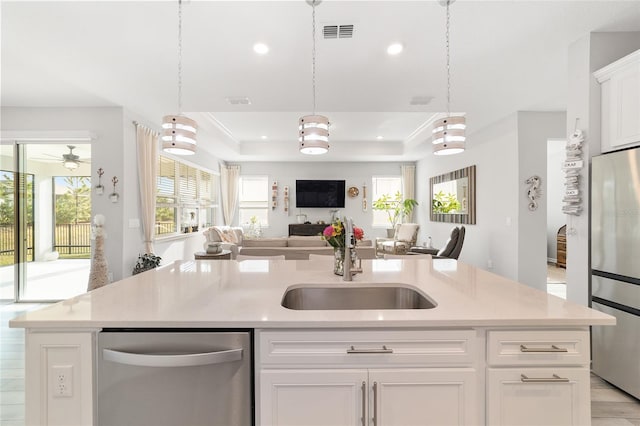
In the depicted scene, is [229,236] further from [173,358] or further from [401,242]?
[173,358]

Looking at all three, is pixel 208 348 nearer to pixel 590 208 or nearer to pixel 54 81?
pixel 590 208

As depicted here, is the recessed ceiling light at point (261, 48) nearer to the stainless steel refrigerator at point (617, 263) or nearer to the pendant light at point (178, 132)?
the pendant light at point (178, 132)

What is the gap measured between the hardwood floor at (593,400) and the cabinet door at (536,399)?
4.01 feet

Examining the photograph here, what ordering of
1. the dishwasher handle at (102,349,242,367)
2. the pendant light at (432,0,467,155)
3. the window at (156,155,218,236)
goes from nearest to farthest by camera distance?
the dishwasher handle at (102,349,242,367), the pendant light at (432,0,467,155), the window at (156,155,218,236)

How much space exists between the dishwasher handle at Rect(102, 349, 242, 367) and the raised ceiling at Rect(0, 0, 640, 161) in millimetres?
2349

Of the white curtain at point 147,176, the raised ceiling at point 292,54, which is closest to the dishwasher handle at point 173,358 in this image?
the raised ceiling at point 292,54

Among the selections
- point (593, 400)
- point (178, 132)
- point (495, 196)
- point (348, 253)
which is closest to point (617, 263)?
point (593, 400)

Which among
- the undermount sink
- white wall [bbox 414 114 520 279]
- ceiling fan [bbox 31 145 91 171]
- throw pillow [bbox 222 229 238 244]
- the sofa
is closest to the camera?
the undermount sink

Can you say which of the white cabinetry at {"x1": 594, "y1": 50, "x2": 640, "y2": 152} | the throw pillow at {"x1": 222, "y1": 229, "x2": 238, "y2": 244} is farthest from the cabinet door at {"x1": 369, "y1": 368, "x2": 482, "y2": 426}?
the throw pillow at {"x1": 222, "y1": 229, "x2": 238, "y2": 244}

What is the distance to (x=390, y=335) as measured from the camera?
4.10ft

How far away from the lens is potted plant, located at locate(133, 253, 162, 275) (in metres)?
4.69

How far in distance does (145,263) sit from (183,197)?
2232 millimetres

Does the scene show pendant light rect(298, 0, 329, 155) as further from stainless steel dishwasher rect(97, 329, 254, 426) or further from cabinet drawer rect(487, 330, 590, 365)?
cabinet drawer rect(487, 330, 590, 365)

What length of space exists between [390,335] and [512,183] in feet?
15.6
